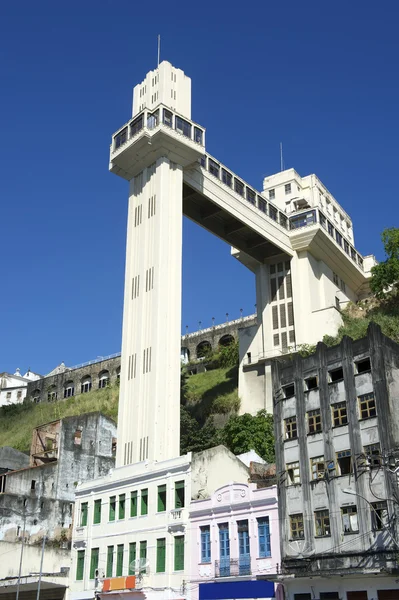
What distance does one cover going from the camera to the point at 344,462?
34594 millimetres

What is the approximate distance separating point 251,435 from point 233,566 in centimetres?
1933

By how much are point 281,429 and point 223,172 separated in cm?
3330

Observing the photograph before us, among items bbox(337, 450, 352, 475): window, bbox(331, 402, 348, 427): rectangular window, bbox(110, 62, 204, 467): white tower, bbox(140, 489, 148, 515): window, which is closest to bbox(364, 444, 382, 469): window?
bbox(337, 450, 352, 475): window

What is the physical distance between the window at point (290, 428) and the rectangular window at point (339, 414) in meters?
2.67

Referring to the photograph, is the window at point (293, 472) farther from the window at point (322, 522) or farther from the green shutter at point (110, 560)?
the green shutter at point (110, 560)

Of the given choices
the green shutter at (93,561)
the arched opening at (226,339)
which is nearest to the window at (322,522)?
the green shutter at (93,561)

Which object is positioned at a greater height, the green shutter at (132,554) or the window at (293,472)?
the window at (293,472)

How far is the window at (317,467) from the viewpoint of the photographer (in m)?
35.3

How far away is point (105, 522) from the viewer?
46.3m

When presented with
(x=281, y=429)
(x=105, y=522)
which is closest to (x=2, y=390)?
(x=105, y=522)

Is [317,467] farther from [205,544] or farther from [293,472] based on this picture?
[205,544]

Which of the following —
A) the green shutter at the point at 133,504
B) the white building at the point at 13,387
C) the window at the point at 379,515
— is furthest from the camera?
the white building at the point at 13,387

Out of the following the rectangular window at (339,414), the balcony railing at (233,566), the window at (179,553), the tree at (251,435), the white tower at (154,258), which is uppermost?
the white tower at (154,258)

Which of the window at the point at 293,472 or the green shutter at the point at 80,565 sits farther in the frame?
the green shutter at the point at 80,565
